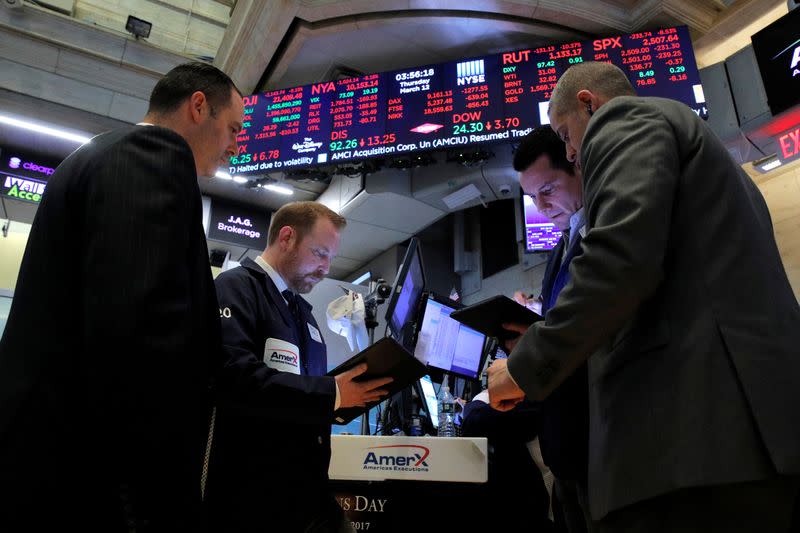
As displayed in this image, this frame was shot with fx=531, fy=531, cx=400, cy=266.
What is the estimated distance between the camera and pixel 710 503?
2.94 feet

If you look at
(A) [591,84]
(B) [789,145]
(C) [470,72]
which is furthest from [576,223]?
(C) [470,72]

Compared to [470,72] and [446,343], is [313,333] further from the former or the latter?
[470,72]

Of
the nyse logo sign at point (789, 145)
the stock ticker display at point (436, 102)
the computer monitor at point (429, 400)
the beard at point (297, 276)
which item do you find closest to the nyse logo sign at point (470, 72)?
the stock ticker display at point (436, 102)

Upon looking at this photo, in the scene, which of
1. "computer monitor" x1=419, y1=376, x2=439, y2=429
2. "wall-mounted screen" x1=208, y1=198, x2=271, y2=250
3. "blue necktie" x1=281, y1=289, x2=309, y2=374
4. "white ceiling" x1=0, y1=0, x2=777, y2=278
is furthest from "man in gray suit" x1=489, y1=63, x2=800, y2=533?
"wall-mounted screen" x1=208, y1=198, x2=271, y2=250

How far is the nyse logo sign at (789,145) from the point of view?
3.70 metres

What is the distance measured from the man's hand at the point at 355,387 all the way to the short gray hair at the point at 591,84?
97cm

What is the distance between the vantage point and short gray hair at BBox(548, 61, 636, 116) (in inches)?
58.8

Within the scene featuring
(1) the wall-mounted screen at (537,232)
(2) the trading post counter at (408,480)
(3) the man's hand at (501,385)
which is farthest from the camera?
(1) the wall-mounted screen at (537,232)

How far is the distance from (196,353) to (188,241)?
0.21 metres

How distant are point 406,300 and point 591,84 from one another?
138cm

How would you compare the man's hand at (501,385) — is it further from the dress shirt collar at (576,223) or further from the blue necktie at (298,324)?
the blue necktie at (298,324)

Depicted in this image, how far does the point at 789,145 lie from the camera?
12.4 ft

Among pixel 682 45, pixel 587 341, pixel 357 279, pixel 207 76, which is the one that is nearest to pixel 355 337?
pixel 207 76

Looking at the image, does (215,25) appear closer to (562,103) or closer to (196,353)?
(562,103)
